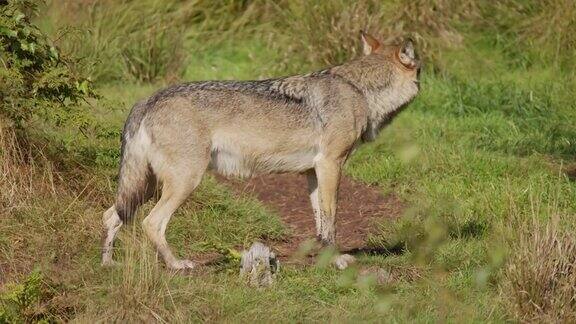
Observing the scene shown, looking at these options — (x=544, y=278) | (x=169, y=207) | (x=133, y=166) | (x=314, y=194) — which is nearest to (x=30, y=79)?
(x=133, y=166)

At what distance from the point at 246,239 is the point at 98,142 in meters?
1.76

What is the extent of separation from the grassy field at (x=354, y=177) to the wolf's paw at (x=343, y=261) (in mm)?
83

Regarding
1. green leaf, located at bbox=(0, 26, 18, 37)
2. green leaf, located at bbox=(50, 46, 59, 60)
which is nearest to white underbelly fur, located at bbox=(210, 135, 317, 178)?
green leaf, located at bbox=(50, 46, 59, 60)

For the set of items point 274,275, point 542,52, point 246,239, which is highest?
point 274,275

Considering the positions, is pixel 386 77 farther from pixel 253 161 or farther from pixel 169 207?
pixel 169 207

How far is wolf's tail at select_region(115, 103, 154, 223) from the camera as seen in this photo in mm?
7977

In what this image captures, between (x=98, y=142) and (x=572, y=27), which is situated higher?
(x=98, y=142)

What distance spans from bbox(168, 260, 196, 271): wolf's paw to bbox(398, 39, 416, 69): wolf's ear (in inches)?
91.4

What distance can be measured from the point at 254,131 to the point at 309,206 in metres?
2.24

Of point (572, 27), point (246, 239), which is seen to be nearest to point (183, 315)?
point (246, 239)

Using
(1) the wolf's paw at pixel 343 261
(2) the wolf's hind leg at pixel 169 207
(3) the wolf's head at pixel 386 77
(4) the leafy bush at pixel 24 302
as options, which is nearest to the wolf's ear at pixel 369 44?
(3) the wolf's head at pixel 386 77

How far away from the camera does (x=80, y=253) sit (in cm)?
805

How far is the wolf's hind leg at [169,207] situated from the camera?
799cm

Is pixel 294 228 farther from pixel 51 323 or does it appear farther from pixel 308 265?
pixel 51 323
